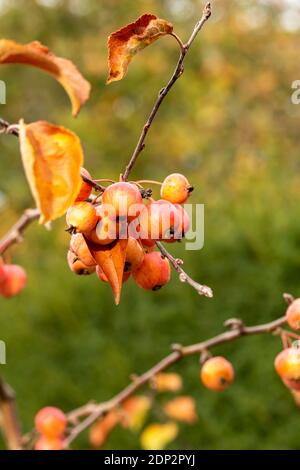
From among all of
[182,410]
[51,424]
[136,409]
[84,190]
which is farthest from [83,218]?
[182,410]

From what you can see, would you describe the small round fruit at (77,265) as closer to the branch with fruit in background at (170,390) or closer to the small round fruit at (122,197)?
the small round fruit at (122,197)

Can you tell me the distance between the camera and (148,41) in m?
0.82

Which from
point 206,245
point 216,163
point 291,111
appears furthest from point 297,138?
point 206,245

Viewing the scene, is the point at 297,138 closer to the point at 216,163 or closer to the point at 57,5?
the point at 216,163

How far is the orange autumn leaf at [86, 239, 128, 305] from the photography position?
80 centimetres

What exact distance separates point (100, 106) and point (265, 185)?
15.8 feet

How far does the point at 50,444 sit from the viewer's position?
1536 mm

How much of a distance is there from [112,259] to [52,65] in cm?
24

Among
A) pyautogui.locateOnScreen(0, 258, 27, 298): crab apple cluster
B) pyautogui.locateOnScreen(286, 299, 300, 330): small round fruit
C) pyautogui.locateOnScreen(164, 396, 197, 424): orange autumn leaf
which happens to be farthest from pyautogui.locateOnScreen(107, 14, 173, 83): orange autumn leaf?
pyautogui.locateOnScreen(164, 396, 197, 424): orange autumn leaf

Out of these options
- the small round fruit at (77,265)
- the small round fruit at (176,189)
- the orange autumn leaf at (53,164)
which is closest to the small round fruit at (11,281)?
the small round fruit at (77,265)

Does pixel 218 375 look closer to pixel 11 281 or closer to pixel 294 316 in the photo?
pixel 294 316

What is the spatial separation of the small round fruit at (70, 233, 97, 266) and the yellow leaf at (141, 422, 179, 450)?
1.60 meters

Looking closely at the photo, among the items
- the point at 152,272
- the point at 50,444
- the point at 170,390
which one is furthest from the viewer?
the point at 170,390

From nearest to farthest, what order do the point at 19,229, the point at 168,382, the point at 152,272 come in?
the point at 152,272, the point at 19,229, the point at 168,382
